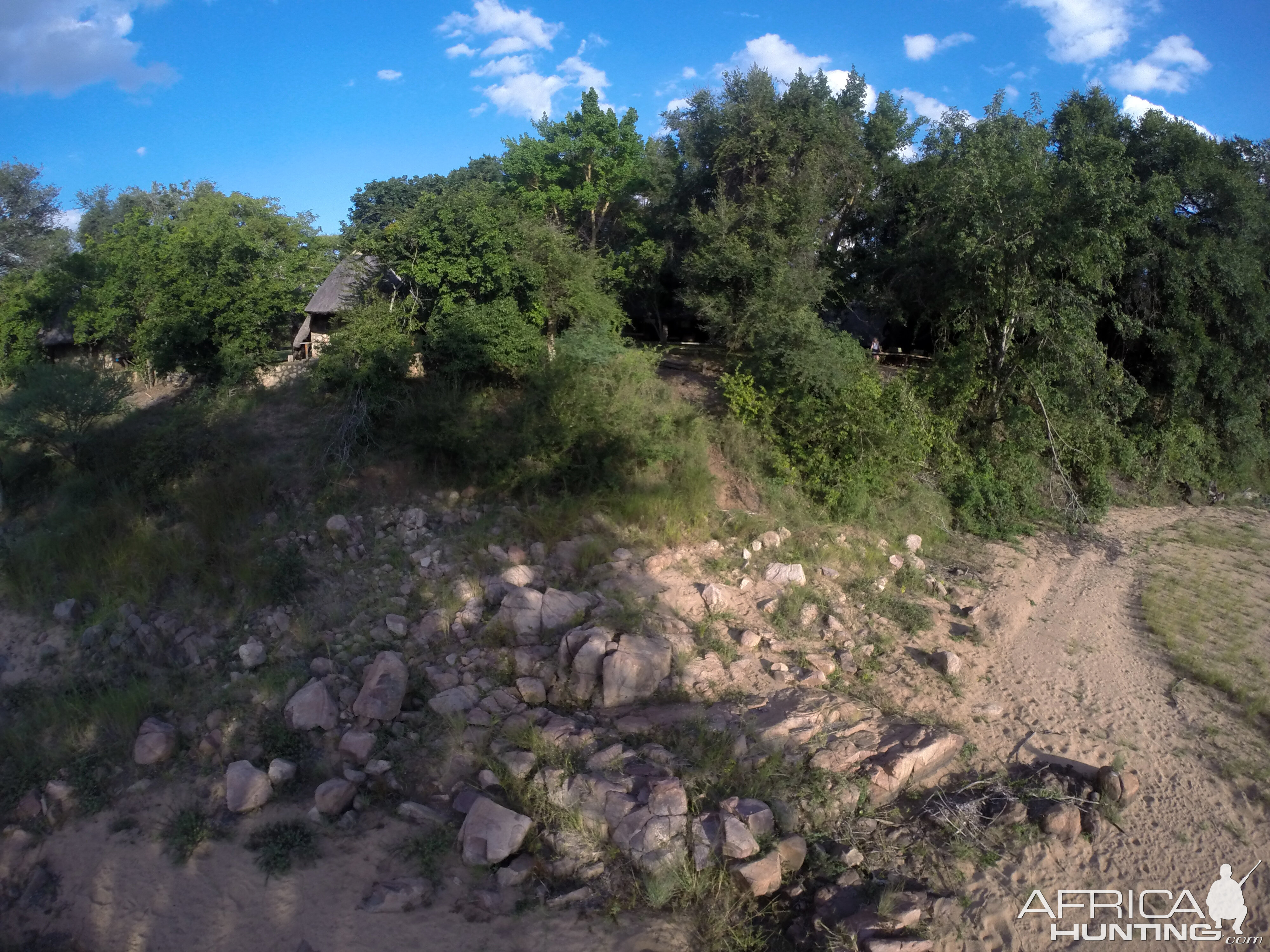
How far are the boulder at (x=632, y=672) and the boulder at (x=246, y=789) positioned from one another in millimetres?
2828

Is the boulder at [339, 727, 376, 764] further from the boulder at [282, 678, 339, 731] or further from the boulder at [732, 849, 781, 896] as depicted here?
the boulder at [732, 849, 781, 896]

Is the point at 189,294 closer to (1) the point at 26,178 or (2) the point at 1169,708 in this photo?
(2) the point at 1169,708

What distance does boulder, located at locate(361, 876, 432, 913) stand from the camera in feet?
16.6

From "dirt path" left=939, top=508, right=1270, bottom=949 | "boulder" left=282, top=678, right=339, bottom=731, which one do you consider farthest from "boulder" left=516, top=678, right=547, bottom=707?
"dirt path" left=939, top=508, right=1270, bottom=949

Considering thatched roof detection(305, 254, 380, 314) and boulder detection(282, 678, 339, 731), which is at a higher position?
thatched roof detection(305, 254, 380, 314)

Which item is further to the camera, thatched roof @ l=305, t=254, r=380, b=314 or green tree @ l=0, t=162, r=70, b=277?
green tree @ l=0, t=162, r=70, b=277

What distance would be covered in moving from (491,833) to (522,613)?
7.88 feet

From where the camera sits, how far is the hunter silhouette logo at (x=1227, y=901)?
195 inches

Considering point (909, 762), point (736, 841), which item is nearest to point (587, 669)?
point (736, 841)

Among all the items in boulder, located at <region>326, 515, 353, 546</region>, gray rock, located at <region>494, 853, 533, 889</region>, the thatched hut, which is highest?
the thatched hut

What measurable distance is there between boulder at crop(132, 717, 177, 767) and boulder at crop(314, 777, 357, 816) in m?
1.72

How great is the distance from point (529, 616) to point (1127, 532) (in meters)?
10.5

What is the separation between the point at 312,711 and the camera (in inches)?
259

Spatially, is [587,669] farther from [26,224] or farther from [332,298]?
[26,224]
